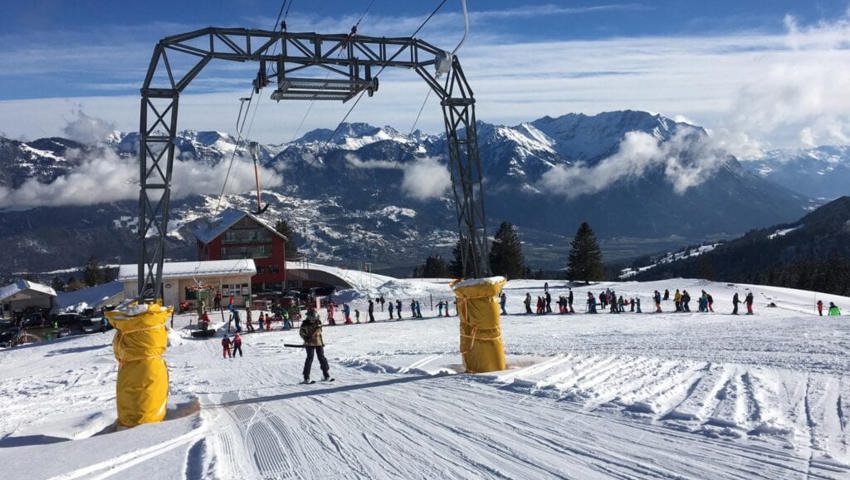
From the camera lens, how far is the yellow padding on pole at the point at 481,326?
466 inches

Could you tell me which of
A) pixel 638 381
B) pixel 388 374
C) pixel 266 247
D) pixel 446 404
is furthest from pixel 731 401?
pixel 266 247

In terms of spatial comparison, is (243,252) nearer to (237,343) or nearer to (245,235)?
(245,235)

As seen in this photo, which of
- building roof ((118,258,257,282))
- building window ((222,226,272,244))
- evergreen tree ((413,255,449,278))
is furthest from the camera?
evergreen tree ((413,255,449,278))

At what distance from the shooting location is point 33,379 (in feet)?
66.8

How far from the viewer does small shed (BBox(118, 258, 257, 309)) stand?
47469 millimetres

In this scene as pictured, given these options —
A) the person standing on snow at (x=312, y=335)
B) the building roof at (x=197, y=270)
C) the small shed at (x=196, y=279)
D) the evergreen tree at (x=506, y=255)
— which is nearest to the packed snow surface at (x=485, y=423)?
the person standing on snow at (x=312, y=335)

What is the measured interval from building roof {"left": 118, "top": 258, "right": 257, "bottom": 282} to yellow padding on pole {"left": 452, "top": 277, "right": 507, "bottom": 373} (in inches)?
1546

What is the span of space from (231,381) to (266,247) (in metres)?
56.0

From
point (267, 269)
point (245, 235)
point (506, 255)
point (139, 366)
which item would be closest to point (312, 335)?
point (139, 366)

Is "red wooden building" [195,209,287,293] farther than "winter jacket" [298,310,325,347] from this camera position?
Yes

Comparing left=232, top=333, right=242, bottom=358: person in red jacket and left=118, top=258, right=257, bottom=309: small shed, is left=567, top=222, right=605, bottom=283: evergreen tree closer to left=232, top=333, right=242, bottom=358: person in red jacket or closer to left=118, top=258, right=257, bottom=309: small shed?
left=118, top=258, right=257, bottom=309: small shed

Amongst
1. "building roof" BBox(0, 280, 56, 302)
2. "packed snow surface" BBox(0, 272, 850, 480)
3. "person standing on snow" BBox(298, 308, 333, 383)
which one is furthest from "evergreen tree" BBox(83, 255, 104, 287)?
"person standing on snow" BBox(298, 308, 333, 383)

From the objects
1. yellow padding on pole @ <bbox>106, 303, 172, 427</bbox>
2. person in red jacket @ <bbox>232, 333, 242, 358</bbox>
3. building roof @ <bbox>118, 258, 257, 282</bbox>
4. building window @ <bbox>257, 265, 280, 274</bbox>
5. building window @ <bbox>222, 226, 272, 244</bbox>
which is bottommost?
person in red jacket @ <bbox>232, 333, 242, 358</bbox>

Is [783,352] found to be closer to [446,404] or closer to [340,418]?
[446,404]
